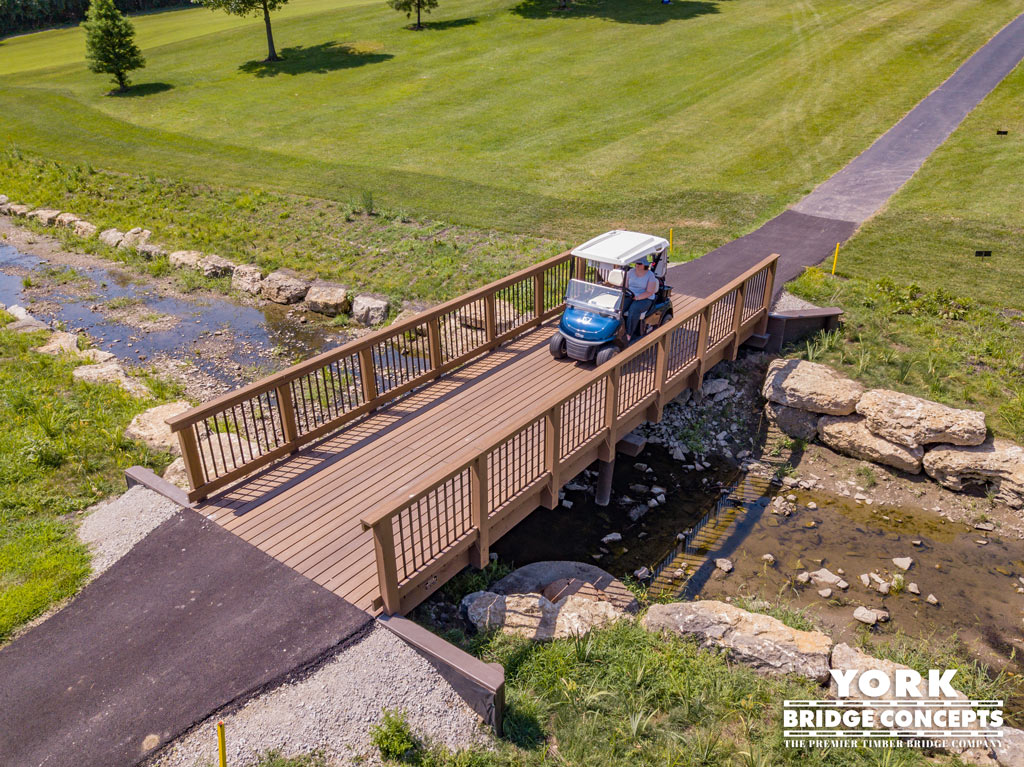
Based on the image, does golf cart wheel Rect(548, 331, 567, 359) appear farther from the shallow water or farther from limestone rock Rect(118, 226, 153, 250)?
limestone rock Rect(118, 226, 153, 250)

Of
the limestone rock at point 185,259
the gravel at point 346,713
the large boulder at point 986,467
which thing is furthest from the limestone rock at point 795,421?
the limestone rock at point 185,259

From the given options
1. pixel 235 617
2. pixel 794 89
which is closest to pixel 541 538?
pixel 235 617

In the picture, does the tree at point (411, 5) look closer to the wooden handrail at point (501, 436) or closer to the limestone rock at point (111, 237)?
the limestone rock at point (111, 237)

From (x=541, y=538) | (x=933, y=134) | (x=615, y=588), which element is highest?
(x=933, y=134)

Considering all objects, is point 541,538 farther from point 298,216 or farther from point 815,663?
point 298,216

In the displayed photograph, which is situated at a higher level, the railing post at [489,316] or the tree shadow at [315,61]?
the tree shadow at [315,61]

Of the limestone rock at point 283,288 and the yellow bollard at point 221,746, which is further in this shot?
the limestone rock at point 283,288

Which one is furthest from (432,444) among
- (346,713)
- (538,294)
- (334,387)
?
(538,294)
